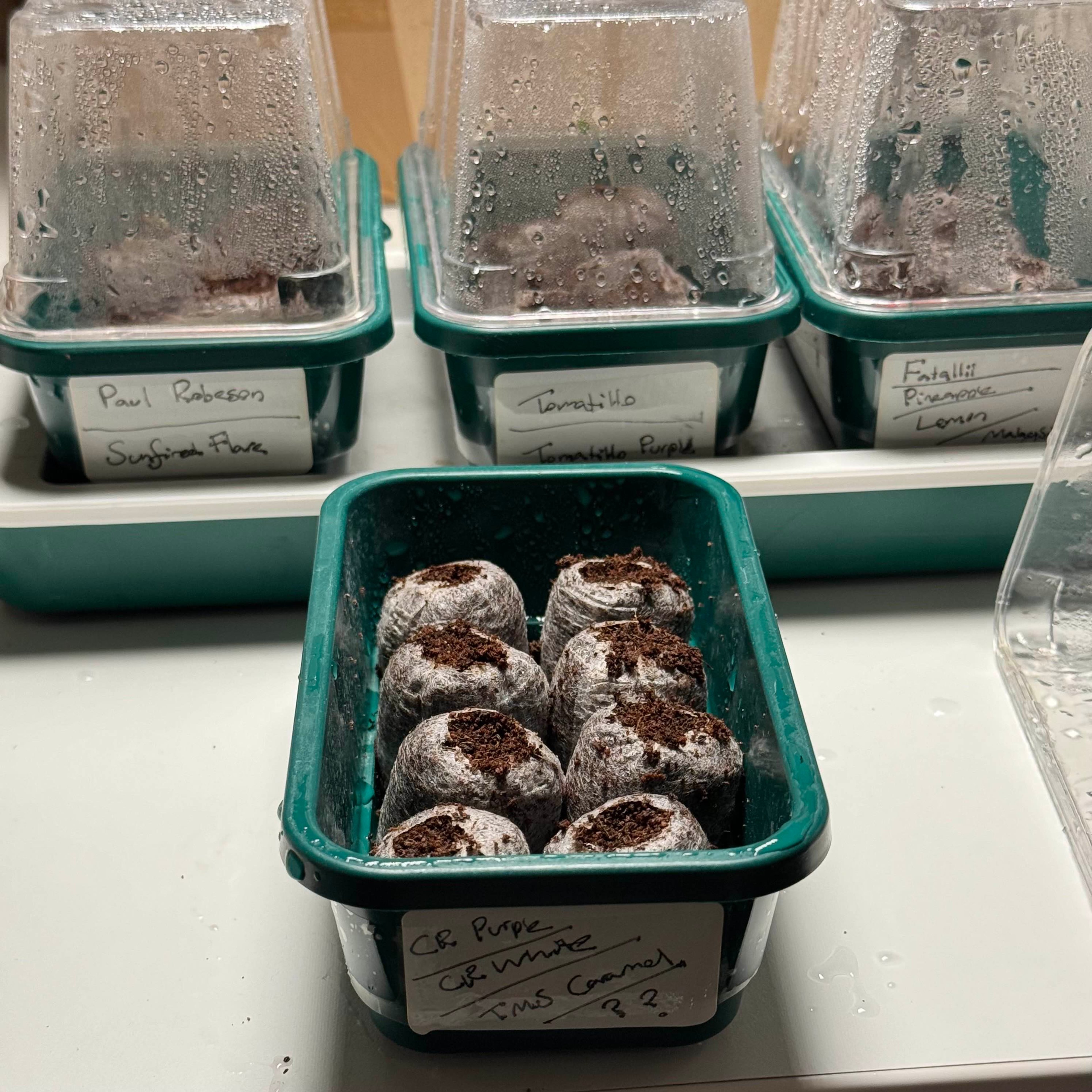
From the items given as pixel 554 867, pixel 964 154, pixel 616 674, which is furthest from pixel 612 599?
pixel 964 154

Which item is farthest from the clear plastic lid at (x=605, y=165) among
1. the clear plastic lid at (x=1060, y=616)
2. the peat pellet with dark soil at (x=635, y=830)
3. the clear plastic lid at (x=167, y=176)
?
the peat pellet with dark soil at (x=635, y=830)

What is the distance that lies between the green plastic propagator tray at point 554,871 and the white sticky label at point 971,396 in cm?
19

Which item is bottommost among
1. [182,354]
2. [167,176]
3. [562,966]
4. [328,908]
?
[328,908]

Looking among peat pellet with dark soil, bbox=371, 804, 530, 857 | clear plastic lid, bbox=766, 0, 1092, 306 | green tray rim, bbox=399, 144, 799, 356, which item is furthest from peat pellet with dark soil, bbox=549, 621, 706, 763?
clear plastic lid, bbox=766, 0, 1092, 306

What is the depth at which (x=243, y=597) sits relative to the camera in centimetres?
95

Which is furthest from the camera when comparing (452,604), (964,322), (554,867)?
(964,322)

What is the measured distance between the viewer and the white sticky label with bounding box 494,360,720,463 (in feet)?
2.90

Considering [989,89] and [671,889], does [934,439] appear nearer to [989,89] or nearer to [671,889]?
[989,89]

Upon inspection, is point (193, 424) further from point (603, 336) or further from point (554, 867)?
point (554, 867)

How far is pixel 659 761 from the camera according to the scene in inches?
25.7

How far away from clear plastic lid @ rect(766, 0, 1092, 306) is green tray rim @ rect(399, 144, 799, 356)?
0.08 m

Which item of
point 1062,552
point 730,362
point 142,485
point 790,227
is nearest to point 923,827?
point 1062,552

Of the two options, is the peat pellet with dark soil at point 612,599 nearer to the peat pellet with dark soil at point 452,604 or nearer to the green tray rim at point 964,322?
the peat pellet with dark soil at point 452,604

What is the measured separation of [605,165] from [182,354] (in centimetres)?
33
